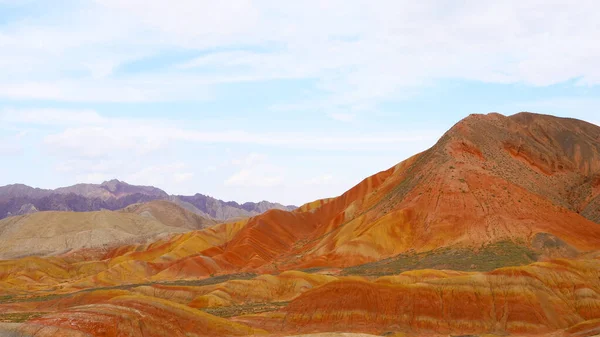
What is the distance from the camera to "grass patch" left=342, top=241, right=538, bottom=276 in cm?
9206

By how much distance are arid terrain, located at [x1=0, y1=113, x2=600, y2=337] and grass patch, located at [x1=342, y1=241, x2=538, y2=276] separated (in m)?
0.37

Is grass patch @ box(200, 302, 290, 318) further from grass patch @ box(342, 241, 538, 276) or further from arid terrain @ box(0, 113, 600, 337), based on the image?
grass patch @ box(342, 241, 538, 276)

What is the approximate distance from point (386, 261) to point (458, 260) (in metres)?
14.3

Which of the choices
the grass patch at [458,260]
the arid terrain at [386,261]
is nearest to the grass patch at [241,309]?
the arid terrain at [386,261]

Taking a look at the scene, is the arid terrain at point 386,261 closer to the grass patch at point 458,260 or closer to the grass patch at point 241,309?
the grass patch at point 458,260

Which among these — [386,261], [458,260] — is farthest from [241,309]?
[386,261]

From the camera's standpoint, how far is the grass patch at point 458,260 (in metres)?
92.1

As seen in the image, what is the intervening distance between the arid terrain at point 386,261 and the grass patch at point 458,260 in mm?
366

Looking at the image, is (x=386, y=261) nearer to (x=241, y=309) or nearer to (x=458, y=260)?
(x=458, y=260)

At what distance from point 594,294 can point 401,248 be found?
4922cm

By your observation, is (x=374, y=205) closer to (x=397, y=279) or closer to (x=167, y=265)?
(x=167, y=265)

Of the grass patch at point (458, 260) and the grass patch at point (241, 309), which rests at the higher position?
the grass patch at point (458, 260)

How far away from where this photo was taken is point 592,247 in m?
101

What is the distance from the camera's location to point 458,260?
95812 millimetres
